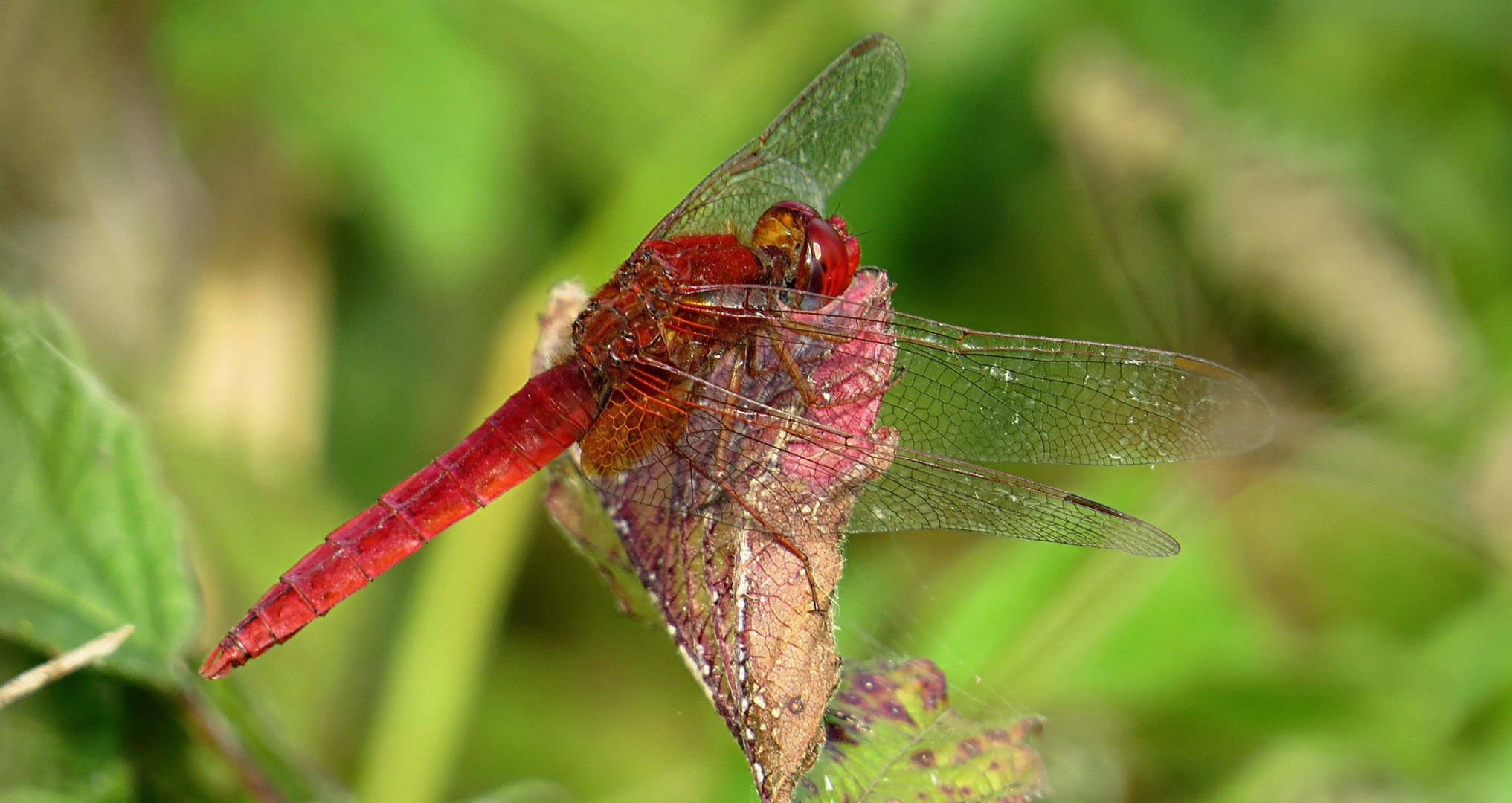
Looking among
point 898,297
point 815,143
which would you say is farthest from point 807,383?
point 898,297

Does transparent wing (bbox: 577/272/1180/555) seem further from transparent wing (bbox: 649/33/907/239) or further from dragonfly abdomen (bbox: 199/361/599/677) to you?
transparent wing (bbox: 649/33/907/239)

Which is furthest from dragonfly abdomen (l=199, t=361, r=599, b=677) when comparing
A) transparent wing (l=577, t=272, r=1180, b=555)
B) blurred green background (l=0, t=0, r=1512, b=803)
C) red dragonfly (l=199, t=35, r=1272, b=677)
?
blurred green background (l=0, t=0, r=1512, b=803)

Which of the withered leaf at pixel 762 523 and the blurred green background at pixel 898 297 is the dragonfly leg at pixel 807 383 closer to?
the withered leaf at pixel 762 523

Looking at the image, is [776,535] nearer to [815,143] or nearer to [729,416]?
[729,416]

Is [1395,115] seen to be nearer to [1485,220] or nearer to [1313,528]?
[1485,220]

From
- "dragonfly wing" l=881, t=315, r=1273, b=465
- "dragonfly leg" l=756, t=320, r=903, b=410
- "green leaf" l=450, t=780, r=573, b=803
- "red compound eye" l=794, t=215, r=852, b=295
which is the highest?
"red compound eye" l=794, t=215, r=852, b=295

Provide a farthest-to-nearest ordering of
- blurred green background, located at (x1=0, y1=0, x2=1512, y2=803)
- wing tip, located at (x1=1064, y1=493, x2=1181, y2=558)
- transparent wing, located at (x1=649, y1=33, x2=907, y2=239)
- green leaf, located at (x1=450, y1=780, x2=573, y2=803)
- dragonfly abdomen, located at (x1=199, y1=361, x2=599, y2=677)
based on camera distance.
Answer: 1. blurred green background, located at (x1=0, y1=0, x2=1512, y2=803)
2. transparent wing, located at (x1=649, y1=33, x2=907, y2=239)
3. dragonfly abdomen, located at (x1=199, y1=361, x2=599, y2=677)
4. wing tip, located at (x1=1064, y1=493, x2=1181, y2=558)
5. green leaf, located at (x1=450, y1=780, x2=573, y2=803)

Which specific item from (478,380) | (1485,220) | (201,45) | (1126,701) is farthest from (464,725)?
(1485,220)
